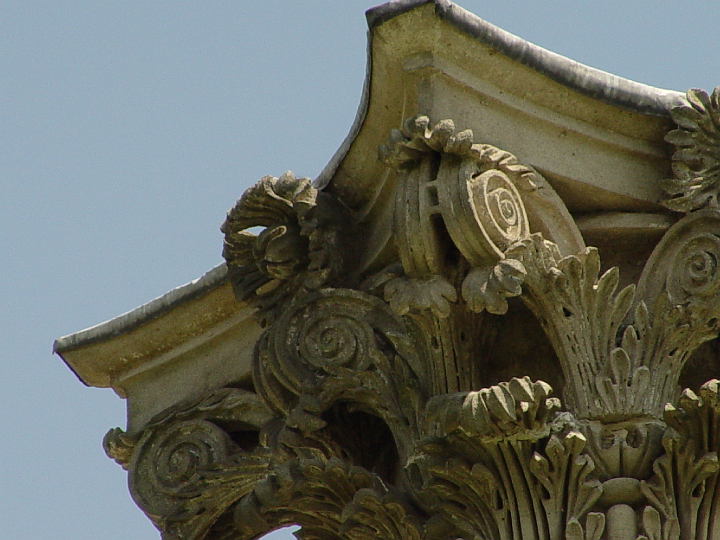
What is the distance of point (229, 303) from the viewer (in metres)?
12.8

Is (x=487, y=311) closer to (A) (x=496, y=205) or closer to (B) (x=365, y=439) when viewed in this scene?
(A) (x=496, y=205)

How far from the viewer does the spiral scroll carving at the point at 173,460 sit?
41.3 ft

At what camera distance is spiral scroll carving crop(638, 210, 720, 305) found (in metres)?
10.5

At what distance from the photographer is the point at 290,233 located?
38.3 ft

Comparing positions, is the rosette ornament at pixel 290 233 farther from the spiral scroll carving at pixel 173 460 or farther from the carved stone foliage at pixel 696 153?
the carved stone foliage at pixel 696 153

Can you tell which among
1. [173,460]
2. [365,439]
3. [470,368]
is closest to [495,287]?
[470,368]

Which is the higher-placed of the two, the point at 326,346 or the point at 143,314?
the point at 143,314

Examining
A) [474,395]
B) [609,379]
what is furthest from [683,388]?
[474,395]

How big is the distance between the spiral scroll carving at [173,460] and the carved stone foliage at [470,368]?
0.86 metres

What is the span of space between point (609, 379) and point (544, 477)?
63cm

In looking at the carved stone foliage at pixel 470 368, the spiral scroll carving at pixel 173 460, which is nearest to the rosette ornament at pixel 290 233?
the carved stone foliage at pixel 470 368

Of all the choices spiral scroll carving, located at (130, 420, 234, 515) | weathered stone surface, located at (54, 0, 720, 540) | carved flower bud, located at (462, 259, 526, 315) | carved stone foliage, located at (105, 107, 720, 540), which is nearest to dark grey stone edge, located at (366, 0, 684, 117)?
weathered stone surface, located at (54, 0, 720, 540)

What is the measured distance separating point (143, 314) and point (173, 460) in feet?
3.62

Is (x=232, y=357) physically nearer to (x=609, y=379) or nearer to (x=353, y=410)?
(x=353, y=410)
